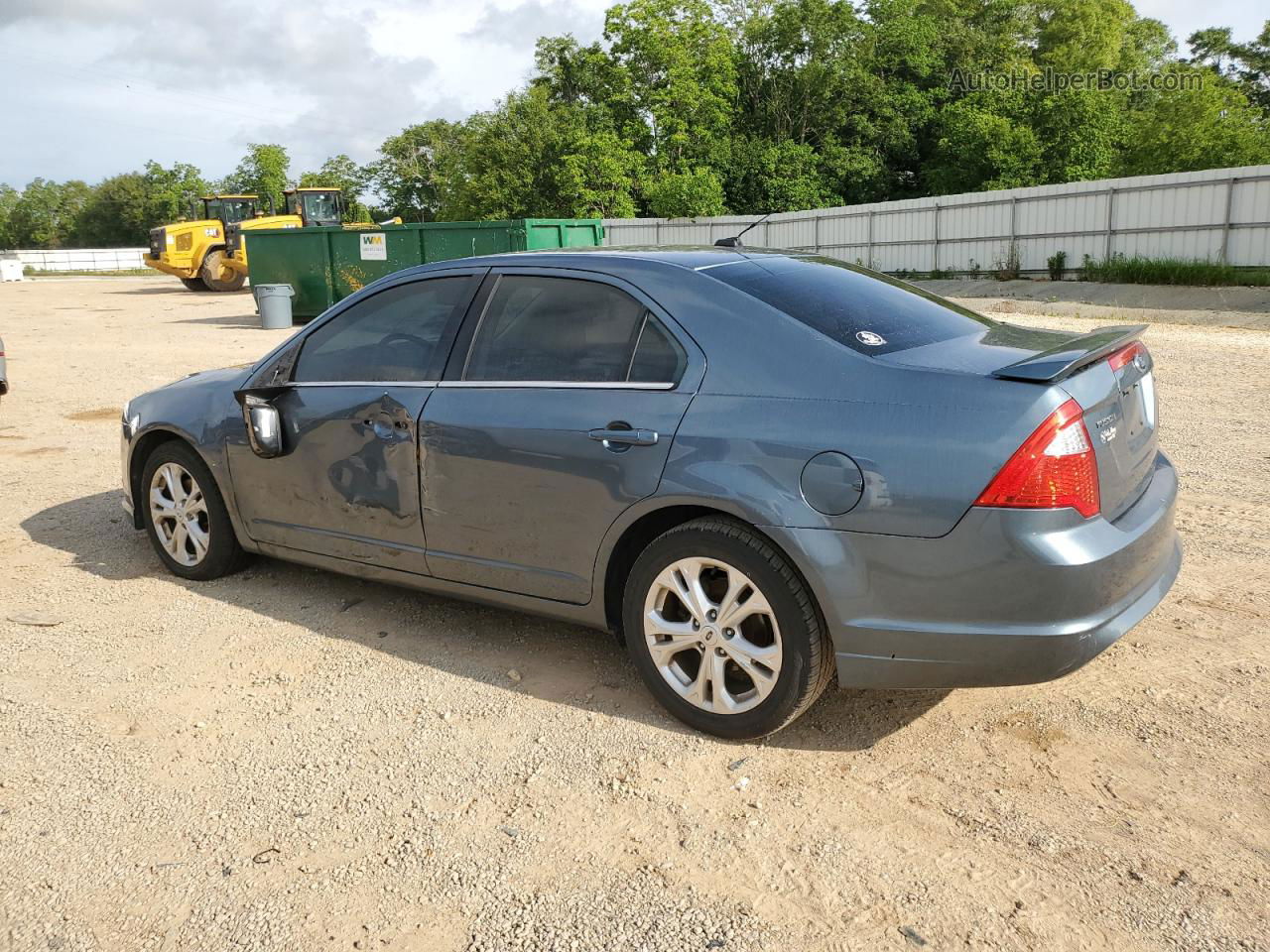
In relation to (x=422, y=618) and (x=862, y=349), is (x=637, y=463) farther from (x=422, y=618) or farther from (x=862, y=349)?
(x=422, y=618)

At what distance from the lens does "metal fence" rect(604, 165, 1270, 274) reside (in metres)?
22.0

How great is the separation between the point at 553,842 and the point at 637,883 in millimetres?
310

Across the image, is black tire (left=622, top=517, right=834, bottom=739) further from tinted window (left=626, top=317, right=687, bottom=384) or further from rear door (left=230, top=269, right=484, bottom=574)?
rear door (left=230, top=269, right=484, bottom=574)

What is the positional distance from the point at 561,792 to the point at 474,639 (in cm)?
135

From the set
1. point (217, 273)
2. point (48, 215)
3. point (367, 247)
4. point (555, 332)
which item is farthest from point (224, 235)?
point (48, 215)

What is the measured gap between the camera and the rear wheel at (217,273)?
109 ft

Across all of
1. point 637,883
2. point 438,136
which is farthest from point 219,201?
point 438,136

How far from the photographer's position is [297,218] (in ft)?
105

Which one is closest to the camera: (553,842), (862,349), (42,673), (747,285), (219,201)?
(553,842)

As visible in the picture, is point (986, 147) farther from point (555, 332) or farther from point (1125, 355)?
point (555, 332)

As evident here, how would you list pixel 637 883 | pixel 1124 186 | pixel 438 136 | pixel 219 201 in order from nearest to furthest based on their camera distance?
pixel 637 883, pixel 1124 186, pixel 219 201, pixel 438 136

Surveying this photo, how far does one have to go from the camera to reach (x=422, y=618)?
468 cm

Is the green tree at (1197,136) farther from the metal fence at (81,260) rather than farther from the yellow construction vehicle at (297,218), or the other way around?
the metal fence at (81,260)

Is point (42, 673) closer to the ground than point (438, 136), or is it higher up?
closer to the ground
